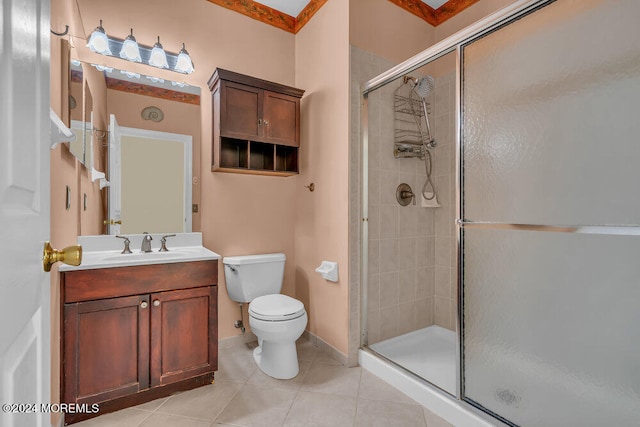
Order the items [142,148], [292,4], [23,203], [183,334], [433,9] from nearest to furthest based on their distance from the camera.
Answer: [23,203]
[183,334]
[142,148]
[292,4]
[433,9]

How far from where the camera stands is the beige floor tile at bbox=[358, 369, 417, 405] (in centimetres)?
183

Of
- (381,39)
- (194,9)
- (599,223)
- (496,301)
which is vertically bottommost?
(496,301)

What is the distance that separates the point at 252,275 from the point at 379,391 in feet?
3.78

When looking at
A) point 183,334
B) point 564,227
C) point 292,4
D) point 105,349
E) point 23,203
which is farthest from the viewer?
point 292,4

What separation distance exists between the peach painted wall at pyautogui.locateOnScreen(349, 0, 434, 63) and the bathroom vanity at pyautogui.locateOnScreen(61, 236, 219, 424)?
188 cm

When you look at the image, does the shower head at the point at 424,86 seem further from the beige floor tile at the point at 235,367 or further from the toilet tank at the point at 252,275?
the beige floor tile at the point at 235,367

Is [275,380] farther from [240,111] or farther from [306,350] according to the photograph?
[240,111]

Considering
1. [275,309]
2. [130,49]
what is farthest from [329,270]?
[130,49]

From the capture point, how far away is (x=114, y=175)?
6.82 feet

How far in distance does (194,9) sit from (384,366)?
288 cm

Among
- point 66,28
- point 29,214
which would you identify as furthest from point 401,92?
point 29,214

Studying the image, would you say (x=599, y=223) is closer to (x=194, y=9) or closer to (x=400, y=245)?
(x=400, y=245)

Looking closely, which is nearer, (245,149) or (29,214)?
(29,214)

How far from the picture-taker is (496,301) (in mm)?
1550
